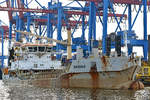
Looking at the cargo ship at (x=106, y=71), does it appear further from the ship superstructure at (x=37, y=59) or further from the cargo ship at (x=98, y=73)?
the ship superstructure at (x=37, y=59)

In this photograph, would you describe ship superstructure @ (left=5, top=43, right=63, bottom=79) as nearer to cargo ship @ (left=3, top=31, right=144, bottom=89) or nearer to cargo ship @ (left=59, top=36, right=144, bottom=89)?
cargo ship @ (left=3, top=31, right=144, bottom=89)

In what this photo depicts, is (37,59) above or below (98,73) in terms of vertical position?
above

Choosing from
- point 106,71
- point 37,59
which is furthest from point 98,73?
point 37,59

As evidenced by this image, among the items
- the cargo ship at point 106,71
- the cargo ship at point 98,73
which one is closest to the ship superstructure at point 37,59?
the cargo ship at point 98,73

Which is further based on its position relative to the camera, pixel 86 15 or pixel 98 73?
pixel 86 15

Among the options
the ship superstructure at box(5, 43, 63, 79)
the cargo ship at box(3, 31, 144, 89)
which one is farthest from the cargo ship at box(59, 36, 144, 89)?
the ship superstructure at box(5, 43, 63, 79)

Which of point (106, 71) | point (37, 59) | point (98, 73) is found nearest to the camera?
point (106, 71)

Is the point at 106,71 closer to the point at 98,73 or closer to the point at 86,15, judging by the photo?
the point at 98,73

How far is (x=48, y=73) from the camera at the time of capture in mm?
50219

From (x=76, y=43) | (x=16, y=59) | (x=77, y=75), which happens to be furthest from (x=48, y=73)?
(x=76, y=43)

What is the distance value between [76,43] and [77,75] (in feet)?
137

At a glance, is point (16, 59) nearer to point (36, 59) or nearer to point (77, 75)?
point (36, 59)

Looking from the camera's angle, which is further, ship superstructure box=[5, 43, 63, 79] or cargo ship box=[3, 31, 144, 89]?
ship superstructure box=[5, 43, 63, 79]

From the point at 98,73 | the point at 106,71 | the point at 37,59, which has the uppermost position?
the point at 37,59
